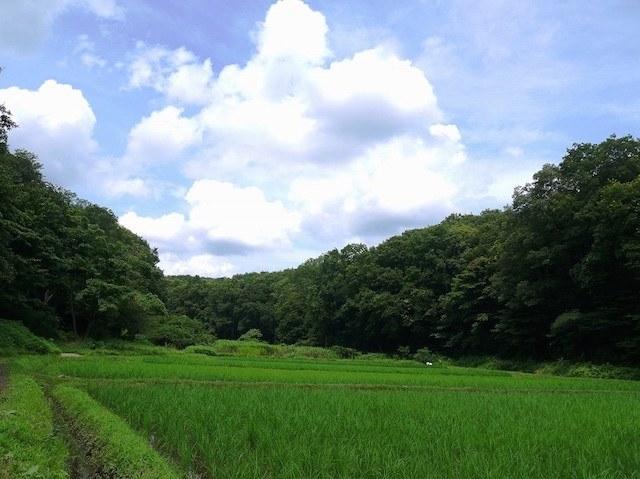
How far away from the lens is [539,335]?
3712 centimetres

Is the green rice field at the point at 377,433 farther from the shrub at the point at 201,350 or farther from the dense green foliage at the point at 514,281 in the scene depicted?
the shrub at the point at 201,350

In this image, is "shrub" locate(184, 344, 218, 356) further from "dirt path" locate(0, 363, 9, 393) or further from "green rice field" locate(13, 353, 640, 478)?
"green rice field" locate(13, 353, 640, 478)

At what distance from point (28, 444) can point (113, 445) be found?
97cm

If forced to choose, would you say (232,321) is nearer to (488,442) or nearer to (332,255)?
(332,255)

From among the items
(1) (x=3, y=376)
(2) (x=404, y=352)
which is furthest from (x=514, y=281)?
(1) (x=3, y=376)

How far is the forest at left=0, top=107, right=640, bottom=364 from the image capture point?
94.8 feet

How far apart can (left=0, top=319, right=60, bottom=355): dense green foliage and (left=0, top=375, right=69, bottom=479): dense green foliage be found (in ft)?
52.4

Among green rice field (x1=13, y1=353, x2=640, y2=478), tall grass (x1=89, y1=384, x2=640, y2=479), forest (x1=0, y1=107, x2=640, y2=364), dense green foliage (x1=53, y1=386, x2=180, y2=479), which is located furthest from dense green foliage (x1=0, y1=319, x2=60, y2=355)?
dense green foliage (x1=53, y1=386, x2=180, y2=479)

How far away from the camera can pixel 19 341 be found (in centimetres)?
2462

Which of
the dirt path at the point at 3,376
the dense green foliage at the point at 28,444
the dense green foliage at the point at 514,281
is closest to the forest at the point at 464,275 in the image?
the dense green foliage at the point at 514,281

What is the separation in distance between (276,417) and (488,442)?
336 centimetres

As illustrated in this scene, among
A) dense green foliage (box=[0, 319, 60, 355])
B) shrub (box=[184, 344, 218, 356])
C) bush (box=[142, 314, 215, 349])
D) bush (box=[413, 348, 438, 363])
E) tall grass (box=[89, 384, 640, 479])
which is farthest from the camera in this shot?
bush (box=[413, 348, 438, 363])

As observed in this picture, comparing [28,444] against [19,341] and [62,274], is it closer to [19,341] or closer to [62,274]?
[19,341]

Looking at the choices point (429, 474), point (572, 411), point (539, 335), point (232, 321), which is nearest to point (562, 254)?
point (539, 335)
